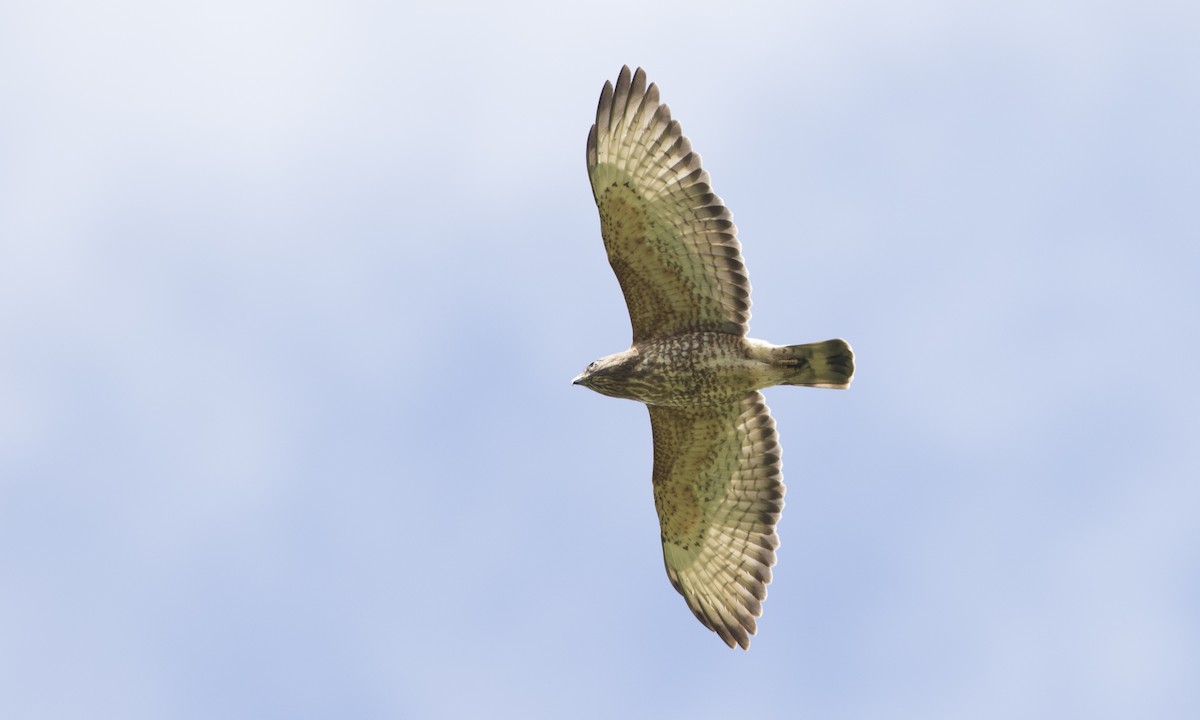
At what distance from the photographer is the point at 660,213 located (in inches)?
588

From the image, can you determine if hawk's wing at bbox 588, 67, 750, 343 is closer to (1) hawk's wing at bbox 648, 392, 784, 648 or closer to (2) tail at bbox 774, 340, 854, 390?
(2) tail at bbox 774, 340, 854, 390

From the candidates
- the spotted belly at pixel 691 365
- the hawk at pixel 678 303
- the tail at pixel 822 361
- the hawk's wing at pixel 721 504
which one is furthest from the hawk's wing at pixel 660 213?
the hawk's wing at pixel 721 504

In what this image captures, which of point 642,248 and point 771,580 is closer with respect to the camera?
point 642,248

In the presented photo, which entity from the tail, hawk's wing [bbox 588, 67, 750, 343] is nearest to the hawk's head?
hawk's wing [bbox 588, 67, 750, 343]

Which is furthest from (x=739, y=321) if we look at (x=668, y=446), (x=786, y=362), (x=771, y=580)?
(x=771, y=580)

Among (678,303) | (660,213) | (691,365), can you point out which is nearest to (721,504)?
(691,365)

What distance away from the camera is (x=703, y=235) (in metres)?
15.0

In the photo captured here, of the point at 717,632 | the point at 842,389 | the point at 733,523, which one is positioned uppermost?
the point at 842,389

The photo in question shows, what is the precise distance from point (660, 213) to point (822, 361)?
78.1 inches

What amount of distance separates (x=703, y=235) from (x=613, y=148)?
3.60 feet

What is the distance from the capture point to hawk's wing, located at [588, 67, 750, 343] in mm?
14914

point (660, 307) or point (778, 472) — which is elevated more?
point (660, 307)

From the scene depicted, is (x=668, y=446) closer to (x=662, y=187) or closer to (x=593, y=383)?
(x=593, y=383)

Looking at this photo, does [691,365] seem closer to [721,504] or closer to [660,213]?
[660,213]
